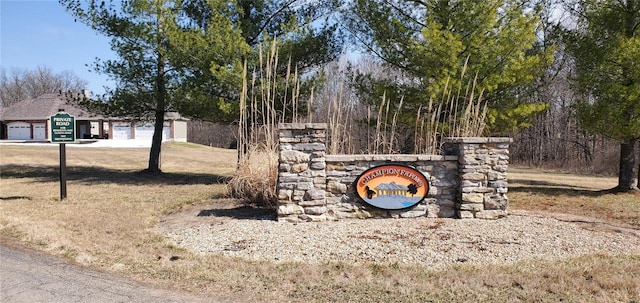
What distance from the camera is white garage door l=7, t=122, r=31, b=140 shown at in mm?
34891

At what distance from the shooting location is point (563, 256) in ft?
17.2

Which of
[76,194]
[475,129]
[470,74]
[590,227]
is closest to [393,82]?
[470,74]

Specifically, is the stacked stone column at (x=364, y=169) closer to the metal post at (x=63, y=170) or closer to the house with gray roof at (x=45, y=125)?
the metal post at (x=63, y=170)

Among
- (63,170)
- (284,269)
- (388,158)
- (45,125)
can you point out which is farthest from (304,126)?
(45,125)

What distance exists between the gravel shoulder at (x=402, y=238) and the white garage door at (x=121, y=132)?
3050 cm

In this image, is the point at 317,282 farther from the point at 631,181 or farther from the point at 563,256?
the point at 631,181

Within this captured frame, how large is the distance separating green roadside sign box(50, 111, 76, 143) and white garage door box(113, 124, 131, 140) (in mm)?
27933

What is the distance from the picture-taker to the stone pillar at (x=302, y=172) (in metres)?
6.98

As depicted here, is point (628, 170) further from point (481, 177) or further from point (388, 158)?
point (388, 158)

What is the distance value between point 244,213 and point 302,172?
1.38 metres

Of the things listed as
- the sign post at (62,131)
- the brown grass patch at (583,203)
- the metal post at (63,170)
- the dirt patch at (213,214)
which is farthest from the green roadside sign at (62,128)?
the brown grass patch at (583,203)

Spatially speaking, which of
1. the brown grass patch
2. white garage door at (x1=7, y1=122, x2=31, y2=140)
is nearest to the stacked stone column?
the brown grass patch

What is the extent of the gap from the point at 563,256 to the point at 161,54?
36.3ft

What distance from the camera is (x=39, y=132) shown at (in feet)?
114
